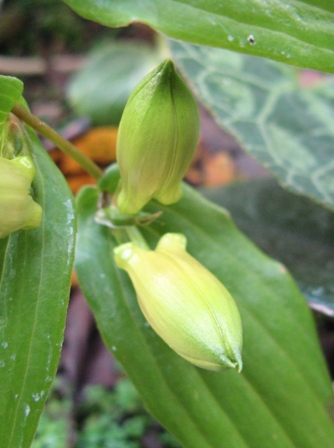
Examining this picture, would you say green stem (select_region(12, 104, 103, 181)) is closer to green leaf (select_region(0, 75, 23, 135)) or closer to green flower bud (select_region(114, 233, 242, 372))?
green leaf (select_region(0, 75, 23, 135))

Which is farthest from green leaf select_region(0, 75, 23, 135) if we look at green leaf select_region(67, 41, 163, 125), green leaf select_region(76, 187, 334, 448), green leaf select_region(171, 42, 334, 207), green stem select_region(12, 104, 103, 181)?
green leaf select_region(67, 41, 163, 125)

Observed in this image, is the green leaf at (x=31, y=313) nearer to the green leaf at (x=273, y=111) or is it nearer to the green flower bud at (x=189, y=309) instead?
the green flower bud at (x=189, y=309)

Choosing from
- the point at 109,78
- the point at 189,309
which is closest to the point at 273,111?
the point at 189,309

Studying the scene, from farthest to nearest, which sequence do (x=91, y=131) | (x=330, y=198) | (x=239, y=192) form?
(x=91, y=131) → (x=239, y=192) → (x=330, y=198)

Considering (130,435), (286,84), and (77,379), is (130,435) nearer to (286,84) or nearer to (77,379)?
(77,379)

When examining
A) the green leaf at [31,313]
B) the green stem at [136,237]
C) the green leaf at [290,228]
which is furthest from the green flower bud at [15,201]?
the green leaf at [290,228]

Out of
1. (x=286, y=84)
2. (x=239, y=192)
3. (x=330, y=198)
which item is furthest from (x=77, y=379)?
(x=286, y=84)
